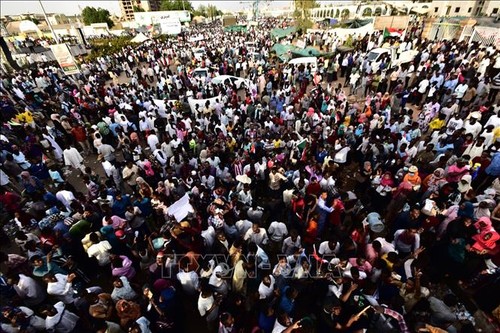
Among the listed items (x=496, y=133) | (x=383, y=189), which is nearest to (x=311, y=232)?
(x=383, y=189)

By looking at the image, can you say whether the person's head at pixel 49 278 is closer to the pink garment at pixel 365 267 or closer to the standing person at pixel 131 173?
the standing person at pixel 131 173

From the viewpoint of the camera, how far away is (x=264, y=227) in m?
5.75

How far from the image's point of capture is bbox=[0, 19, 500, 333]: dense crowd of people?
11.7 feet

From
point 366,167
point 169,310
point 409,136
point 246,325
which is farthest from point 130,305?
point 409,136

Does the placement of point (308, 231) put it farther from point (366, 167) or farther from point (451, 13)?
point (451, 13)

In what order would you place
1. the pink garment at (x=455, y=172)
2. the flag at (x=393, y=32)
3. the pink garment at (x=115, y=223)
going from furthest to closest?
1. the flag at (x=393, y=32)
2. the pink garment at (x=455, y=172)
3. the pink garment at (x=115, y=223)

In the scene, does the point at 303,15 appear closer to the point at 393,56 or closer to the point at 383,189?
the point at 393,56

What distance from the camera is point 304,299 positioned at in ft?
14.8

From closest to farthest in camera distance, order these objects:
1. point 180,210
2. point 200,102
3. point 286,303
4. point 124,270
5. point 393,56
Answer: point 286,303, point 124,270, point 180,210, point 200,102, point 393,56

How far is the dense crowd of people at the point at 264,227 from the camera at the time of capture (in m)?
3.55

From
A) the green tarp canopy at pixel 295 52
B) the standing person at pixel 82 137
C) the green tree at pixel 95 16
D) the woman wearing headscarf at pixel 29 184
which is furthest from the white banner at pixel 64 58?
the green tree at pixel 95 16

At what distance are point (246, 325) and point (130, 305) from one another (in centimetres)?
166

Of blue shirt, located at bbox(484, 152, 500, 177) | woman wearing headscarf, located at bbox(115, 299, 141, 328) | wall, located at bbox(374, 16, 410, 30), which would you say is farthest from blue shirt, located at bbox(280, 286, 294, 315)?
wall, located at bbox(374, 16, 410, 30)

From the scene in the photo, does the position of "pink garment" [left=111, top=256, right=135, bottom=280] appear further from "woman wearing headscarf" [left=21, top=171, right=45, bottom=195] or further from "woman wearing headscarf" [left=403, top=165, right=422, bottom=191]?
"woman wearing headscarf" [left=403, top=165, right=422, bottom=191]
